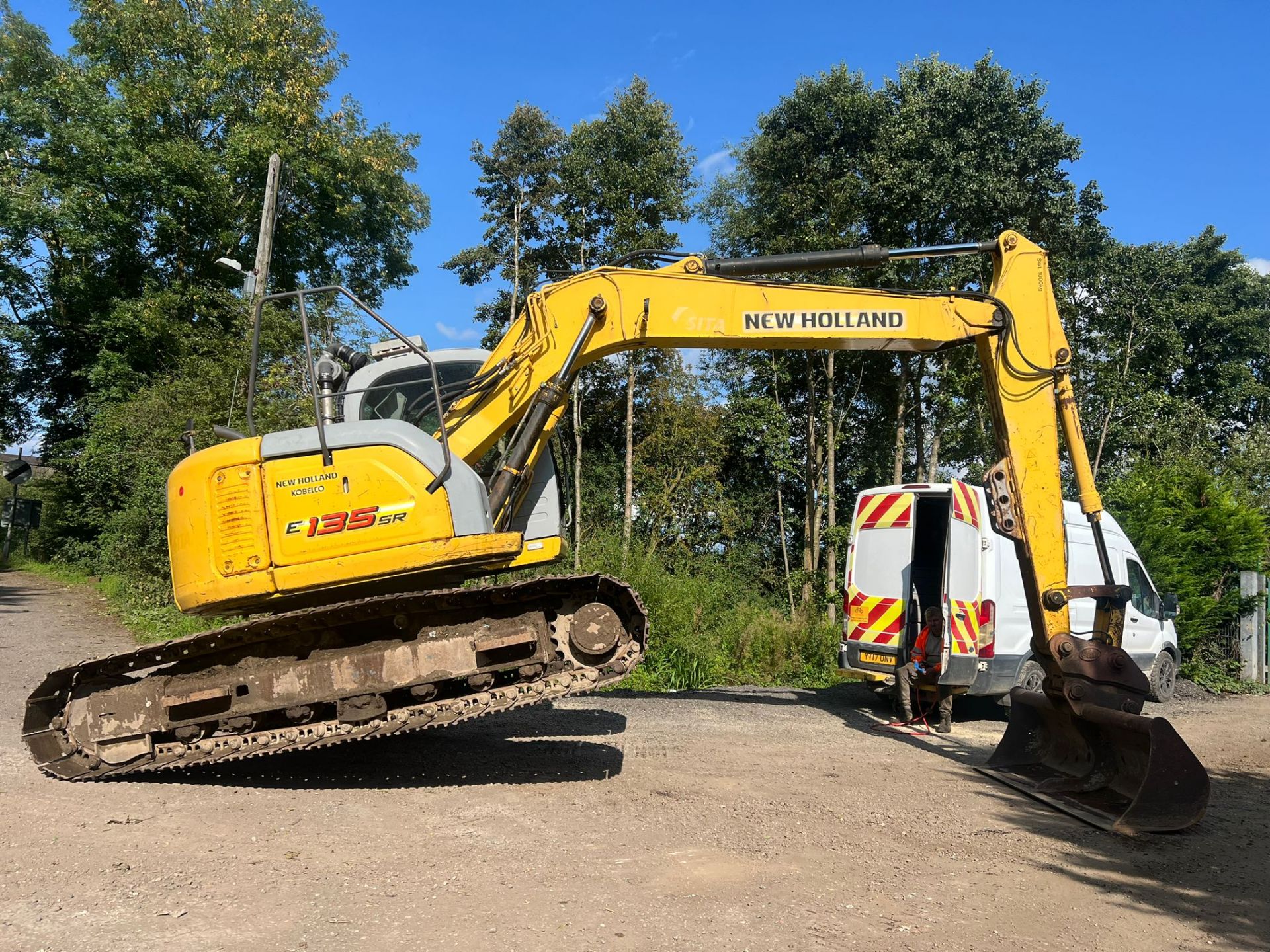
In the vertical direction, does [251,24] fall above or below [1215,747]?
above

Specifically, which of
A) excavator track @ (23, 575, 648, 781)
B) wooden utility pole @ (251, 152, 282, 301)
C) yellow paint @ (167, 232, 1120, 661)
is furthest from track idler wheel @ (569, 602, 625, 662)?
wooden utility pole @ (251, 152, 282, 301)

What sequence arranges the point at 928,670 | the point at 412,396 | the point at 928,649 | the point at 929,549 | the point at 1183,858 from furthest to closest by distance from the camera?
1. the point at 929,549
2. the point at 928,649
3. the point at 928,670
4. the point at 412,396
5. the point at 1183,858

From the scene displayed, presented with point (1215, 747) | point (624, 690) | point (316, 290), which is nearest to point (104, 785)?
point (316, 290)

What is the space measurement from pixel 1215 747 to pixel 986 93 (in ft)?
45.3

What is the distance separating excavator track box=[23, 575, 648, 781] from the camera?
591cm

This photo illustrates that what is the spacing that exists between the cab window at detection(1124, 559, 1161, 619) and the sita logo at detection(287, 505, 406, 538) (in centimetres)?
1023

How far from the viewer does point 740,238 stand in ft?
73.6

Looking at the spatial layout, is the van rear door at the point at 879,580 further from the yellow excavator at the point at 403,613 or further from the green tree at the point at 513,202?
the green tree at the point at 513,202

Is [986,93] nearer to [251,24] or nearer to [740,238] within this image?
[740,238]

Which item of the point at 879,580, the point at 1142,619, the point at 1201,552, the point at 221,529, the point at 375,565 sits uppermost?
the point at 221,529

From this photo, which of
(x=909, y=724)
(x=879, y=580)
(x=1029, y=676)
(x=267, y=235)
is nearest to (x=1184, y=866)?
(x=909, y=724)

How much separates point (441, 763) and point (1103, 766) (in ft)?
16.0

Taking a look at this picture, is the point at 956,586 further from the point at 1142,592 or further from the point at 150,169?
the point at 150,169

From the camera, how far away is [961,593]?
958 cm
